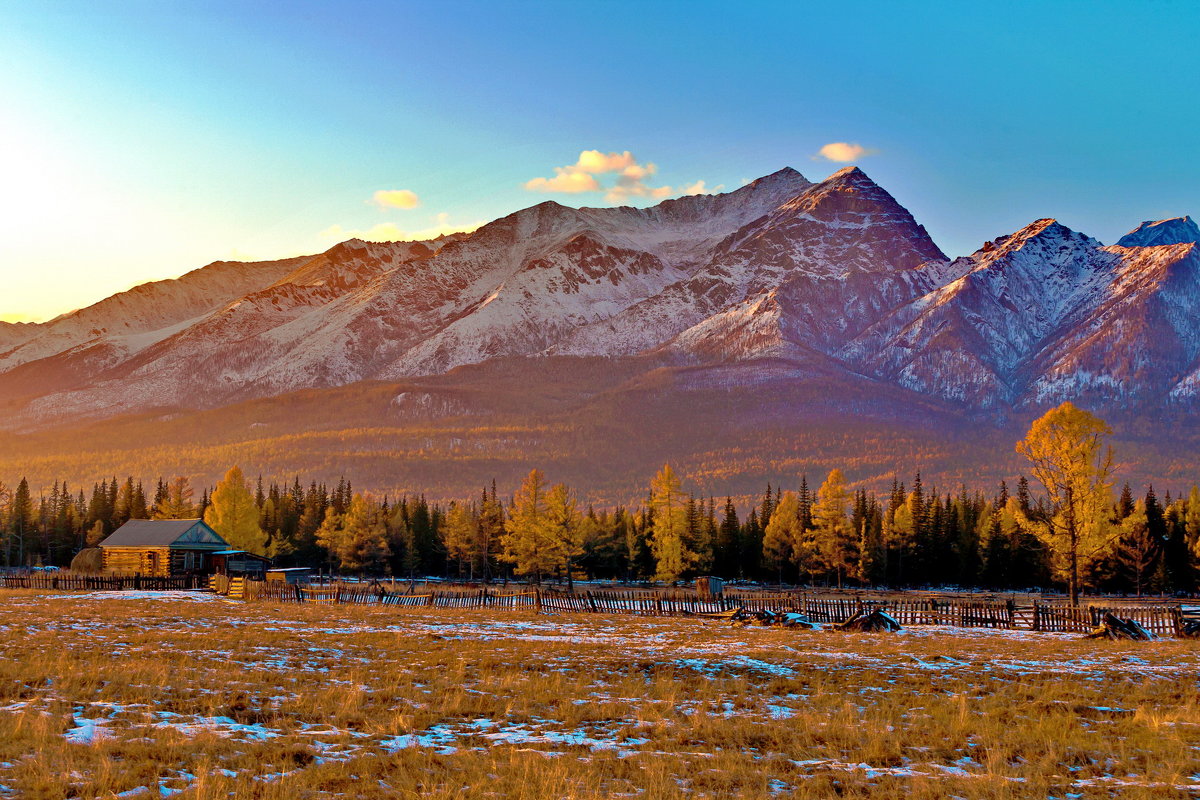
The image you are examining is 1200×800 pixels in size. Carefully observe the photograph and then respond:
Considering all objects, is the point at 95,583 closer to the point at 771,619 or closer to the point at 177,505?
the point at 771,619

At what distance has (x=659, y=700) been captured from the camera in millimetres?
17766

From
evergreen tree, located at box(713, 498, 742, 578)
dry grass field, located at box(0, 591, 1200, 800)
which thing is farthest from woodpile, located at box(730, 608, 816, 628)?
evergreen tree, located at box(713, 498, 742, 578)

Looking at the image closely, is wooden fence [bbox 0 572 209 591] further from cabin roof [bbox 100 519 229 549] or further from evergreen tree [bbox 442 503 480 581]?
evergreen tree [bbox 442 503 480 581]

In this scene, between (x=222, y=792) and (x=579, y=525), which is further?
(x=579, y=525)

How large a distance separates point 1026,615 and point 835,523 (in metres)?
31.5

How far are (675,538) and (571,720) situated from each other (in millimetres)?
67202

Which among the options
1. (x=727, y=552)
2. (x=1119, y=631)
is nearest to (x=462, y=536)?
(x=727, y=552)

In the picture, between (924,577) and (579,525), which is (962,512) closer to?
(924,577)

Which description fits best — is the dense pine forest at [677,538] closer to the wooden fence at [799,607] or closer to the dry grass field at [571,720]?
the wooden fence at [799,607]

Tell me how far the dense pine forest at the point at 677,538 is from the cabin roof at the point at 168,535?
318 inches

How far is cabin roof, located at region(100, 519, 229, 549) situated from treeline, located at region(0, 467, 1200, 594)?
845 cm

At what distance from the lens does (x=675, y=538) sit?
82.2 meters

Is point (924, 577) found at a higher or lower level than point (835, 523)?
lower

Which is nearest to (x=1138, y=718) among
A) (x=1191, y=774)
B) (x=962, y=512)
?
(x=1191, y=774)
